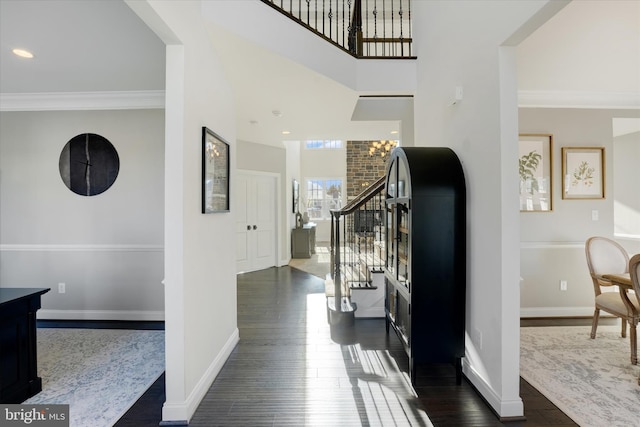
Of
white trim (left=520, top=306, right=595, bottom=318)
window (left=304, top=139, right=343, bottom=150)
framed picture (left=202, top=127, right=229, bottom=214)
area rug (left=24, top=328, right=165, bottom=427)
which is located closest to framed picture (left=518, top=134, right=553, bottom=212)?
white trim (left=520, top=306, right=595, bottom=318)

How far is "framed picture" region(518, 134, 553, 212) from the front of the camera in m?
3.44

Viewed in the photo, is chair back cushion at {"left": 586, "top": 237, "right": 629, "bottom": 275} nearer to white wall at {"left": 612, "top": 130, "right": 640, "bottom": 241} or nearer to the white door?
white wall at {"left": 612, "top": 130, "right": 640, "bottom": 241}

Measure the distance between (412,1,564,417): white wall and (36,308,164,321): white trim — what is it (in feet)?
11.5

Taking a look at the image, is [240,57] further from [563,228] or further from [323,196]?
[323,196]

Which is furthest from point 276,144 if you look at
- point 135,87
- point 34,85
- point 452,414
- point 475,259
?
point 452,414

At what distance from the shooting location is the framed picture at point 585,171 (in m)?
3.47

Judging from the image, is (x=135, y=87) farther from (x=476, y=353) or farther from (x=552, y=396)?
(x=552, y=396)

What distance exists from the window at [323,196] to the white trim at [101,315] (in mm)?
6950

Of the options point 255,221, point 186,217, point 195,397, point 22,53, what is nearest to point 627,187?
point 186,217

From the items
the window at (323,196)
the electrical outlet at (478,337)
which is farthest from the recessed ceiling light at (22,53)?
the window at (323,196)

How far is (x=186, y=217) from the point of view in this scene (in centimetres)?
186

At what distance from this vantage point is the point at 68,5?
1891mm

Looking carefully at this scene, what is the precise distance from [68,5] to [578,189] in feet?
17.0

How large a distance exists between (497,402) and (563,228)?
2.65m
